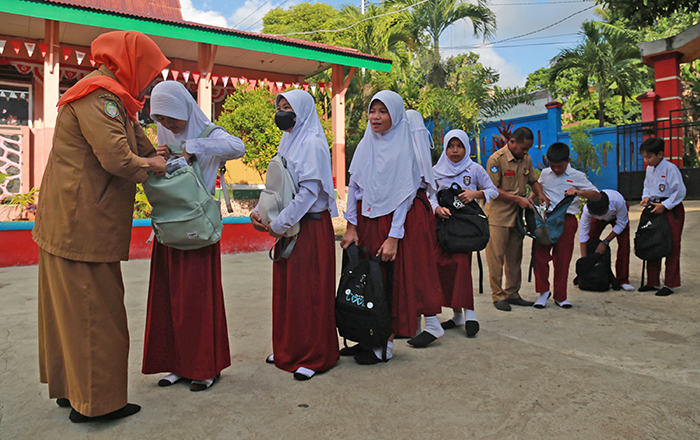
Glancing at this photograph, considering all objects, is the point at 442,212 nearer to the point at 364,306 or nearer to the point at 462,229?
the point at 462,229

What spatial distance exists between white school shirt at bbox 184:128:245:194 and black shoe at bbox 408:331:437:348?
1.73 m

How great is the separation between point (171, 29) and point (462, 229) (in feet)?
25.6

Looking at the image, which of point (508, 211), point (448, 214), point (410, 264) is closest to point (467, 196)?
point (448, 214)

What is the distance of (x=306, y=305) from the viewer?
9.50 ft

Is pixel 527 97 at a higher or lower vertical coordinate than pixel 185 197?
higher

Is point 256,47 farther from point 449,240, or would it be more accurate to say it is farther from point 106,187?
point 106,187

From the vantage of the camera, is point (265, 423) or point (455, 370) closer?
point (265, 423)

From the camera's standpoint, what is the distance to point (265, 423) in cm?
226

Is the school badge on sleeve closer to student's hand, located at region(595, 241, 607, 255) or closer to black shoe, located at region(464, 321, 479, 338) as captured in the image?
black shoe, located at region(464, 321, 479, 338)

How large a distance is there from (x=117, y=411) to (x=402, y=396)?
55.6 inches

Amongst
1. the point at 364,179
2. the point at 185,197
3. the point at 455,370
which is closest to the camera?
the point at 185,197

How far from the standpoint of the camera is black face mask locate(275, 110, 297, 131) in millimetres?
2908

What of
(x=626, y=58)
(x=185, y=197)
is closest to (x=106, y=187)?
(x=185, y=197)

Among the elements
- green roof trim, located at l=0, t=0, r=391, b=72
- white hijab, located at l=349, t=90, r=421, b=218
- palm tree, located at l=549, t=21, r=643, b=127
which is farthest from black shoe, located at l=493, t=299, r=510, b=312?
palm tree, located at l=549, t=21, r=643, b=127
